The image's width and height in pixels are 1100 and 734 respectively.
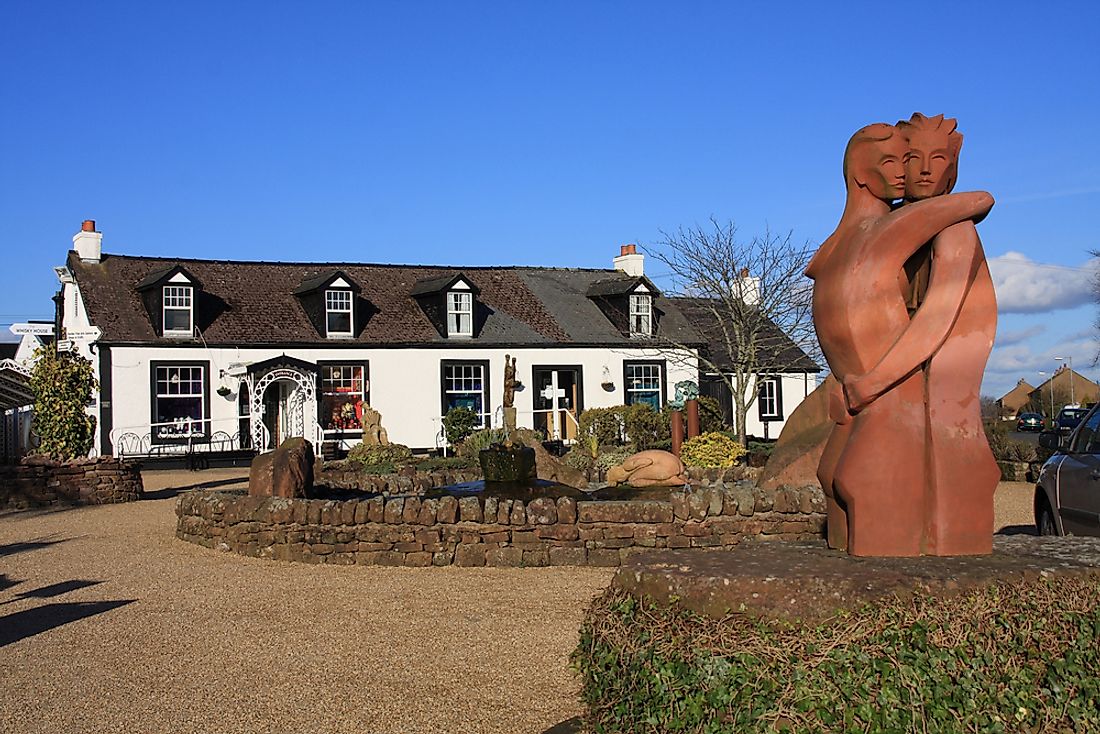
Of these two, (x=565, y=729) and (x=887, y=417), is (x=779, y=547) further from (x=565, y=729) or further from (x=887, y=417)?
(x=565, y=729)

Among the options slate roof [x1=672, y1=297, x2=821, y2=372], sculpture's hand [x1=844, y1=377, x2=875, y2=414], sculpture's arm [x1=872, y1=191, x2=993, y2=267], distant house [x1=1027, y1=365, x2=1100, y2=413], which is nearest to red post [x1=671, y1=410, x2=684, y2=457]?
sculpture's hand [x1=844, y1=377, x2=875, y2=414]

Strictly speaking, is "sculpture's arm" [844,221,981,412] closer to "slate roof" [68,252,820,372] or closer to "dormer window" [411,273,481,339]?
"slate roof" [68,252,820,372]

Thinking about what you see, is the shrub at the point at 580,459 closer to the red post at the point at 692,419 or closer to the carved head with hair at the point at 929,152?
the red post at the point at 692,419

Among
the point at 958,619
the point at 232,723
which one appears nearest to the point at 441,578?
the point at 232,723

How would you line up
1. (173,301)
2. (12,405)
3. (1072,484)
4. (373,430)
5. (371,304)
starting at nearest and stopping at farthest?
1. (1072,484)
2. (373,430)
3. (12,405)
4. (173,301)
5. (371,304)

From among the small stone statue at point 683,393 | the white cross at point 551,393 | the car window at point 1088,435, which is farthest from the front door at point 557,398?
the car window at point 1088,435

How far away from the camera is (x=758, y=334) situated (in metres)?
31.3

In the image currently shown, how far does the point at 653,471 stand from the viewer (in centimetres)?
1457

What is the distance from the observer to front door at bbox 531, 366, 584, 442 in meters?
33.0

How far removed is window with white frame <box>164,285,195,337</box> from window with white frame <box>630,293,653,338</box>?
1394cm

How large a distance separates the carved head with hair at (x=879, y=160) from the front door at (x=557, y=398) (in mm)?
26960

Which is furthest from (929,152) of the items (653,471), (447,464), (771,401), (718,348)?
(771,401)

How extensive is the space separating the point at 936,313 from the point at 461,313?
91.3 ft

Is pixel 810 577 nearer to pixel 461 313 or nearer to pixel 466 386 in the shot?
pixel 466 386
